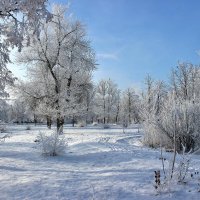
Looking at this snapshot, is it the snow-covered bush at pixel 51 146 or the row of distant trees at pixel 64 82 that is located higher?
the row of distant trees at pixel 64 82

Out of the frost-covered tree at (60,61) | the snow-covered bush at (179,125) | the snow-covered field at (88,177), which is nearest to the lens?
the snow-covered field at (88,177)

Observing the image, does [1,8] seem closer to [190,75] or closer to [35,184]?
[35,184]

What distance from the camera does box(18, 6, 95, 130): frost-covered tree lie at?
2616 cm

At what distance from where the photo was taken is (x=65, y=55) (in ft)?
88.3

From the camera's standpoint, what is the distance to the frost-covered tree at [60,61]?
85.8 ft

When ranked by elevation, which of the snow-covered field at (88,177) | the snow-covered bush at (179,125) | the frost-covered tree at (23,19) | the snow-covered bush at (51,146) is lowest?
the snow-covered field at (88,177)

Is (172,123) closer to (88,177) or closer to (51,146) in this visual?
(51,146)

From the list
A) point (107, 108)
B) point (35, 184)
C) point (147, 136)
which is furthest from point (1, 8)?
point (107, 108)

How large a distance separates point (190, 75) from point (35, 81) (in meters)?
25.7

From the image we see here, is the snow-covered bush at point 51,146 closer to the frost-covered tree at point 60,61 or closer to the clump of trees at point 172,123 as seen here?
the clump of trees at point 172,123

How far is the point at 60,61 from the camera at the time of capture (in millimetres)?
26875

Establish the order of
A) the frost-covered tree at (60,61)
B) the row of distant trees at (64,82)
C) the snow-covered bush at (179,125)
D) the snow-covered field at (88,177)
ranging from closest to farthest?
the snow-covered field at (88,177) → the row of distant trees at (64,82) → the snow-covered bush at (179,125) → the frost-covered tree at (60,61)

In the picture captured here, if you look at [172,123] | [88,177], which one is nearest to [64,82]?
[172,123]

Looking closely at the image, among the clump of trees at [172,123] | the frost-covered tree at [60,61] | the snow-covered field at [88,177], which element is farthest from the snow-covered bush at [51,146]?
the frost-covered tree at [60,61]
